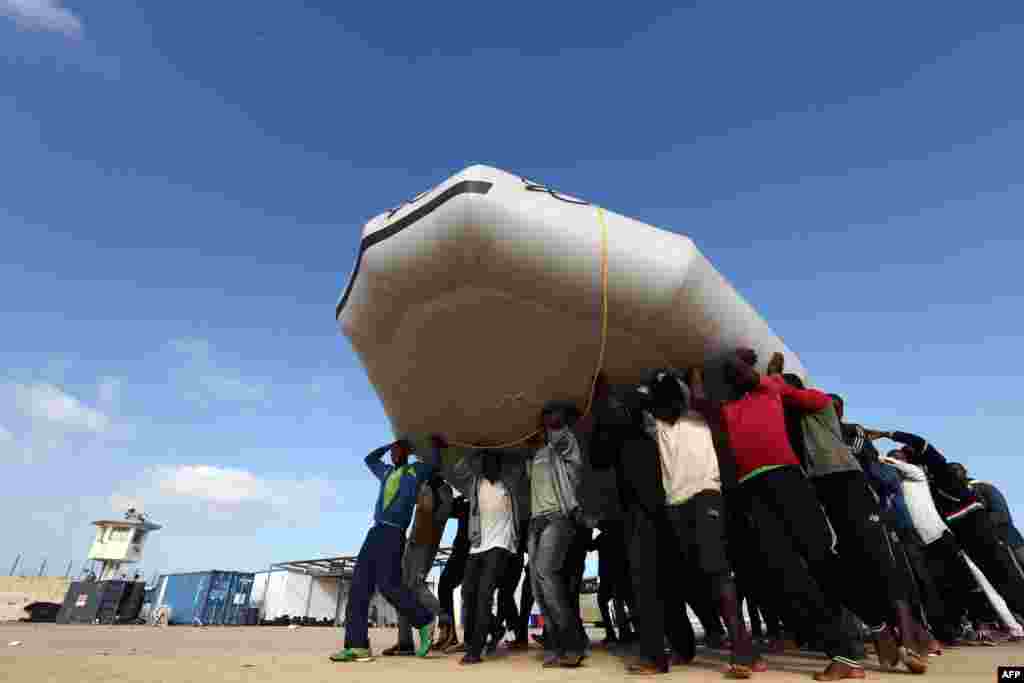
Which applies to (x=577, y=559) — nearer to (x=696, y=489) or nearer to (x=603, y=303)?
(x=696, y=489)

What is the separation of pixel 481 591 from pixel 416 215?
8.84 feet

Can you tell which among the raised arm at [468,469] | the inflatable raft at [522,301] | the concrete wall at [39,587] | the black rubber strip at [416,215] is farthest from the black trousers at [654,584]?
the concrete wall at [39,587]

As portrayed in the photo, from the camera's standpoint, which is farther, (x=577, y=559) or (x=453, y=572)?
(x=453, y=572)

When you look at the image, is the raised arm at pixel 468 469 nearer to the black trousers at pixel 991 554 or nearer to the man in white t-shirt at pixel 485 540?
the man in white t-shirt at pixel 485 540

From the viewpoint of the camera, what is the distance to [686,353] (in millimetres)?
4043

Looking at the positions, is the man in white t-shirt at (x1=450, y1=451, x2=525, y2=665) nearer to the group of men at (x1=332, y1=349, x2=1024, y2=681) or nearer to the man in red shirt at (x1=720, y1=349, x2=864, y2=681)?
the group of men at (x1=332, y1=349, x2=1024, y2=681)

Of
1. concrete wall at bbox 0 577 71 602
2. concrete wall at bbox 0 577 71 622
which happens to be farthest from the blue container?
concrete wall at bbox 0 577 71 602

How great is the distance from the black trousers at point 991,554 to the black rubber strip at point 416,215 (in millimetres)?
5590

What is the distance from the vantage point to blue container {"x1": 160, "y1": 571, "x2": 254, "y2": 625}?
27.4 metres

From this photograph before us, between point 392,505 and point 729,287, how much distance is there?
3060 millimetres

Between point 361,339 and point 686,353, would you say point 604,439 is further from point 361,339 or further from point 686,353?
point 361,339

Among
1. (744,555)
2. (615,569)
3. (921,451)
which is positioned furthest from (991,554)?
(615,569)

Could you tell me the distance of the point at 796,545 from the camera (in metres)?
3.05

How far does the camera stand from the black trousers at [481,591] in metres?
3.77
